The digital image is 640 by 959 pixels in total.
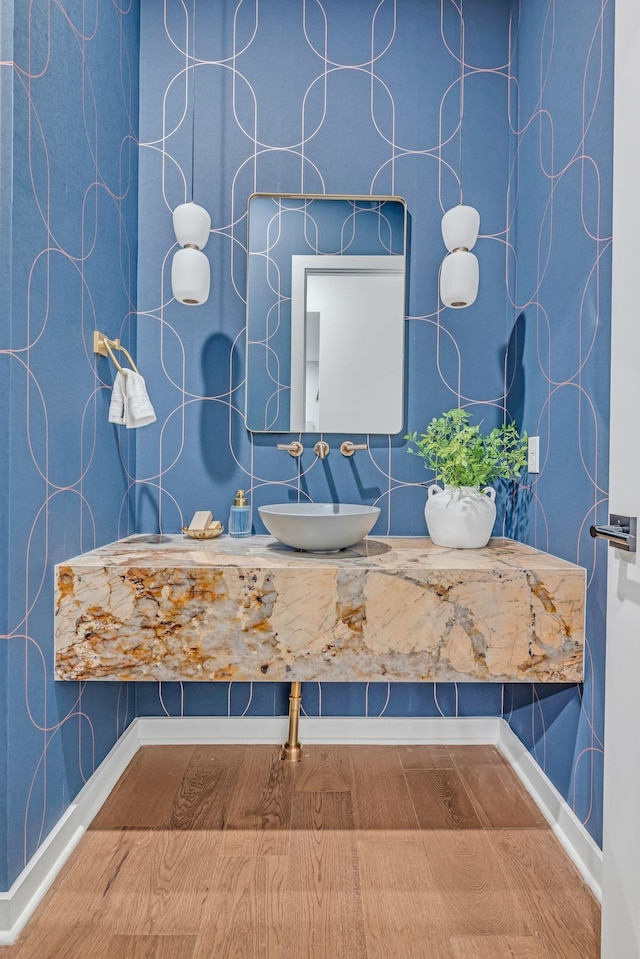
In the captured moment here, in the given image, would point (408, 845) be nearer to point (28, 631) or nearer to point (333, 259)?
point (28, 631)

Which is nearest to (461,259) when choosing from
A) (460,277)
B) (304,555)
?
(460,277)

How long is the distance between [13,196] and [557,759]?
78.0 inches

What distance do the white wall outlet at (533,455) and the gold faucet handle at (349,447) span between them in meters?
0.56

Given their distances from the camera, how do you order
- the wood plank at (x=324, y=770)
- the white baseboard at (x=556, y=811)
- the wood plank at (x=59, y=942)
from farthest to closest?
1. the wood plank at (x=324, y=770)
2. the white baseboard at (x=556, y=811)
3. the wood plank at (x=59, y=942)

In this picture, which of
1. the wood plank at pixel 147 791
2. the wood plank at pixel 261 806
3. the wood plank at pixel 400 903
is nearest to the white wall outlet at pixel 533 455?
the wood plank at pixel 400 903

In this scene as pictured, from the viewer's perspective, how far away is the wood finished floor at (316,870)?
1.31 meters

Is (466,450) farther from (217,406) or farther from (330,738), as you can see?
(330,738)

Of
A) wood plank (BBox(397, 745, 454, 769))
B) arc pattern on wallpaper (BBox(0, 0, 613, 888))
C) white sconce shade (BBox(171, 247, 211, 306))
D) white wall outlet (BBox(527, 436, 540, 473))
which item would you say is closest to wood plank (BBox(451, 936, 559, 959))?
arc pattern on wallpaper (BBox(0, 0, 613, 888))

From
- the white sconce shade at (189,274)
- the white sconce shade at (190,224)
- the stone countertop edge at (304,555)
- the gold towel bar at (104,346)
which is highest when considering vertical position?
the white sconce shade at (190,224)

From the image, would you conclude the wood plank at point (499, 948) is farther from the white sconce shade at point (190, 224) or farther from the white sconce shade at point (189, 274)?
the white sconce shade at point (190, 224)

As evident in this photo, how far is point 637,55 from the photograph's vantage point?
1.08m

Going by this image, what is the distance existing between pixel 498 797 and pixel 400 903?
58 centimetres

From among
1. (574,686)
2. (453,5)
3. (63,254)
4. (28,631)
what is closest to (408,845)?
(574,686)

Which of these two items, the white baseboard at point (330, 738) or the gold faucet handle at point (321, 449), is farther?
the gold faucet handle at point (321, 449)
